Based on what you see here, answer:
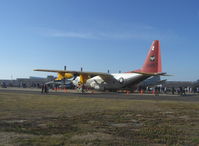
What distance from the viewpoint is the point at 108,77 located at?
158 feet

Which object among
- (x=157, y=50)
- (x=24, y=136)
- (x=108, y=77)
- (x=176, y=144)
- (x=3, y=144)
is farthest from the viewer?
(x=108, y=77)

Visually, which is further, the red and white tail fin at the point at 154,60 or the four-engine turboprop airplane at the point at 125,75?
the four-engine turboprop airplane at the point at 125,75

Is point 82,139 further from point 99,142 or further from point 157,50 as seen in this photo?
point 157,50

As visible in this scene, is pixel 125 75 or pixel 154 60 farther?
pixel 125 75

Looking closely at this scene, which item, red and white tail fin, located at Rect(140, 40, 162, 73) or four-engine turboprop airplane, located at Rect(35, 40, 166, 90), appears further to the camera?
four-engine turboprop airplane, located at Rect(35, 40, 166, 90)

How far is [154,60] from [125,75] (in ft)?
22.1

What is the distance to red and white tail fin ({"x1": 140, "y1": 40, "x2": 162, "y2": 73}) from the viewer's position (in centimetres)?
4294

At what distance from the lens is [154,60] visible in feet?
142

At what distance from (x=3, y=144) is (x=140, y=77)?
3972 centimetres

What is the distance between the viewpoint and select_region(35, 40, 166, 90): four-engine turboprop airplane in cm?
4312

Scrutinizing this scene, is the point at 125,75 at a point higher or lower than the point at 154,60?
lower

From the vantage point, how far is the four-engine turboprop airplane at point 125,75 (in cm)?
4312

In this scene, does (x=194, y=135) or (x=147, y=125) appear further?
(x=147, y=125)

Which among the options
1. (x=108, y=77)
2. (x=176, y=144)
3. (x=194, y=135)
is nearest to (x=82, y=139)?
(x=176, y=144)
